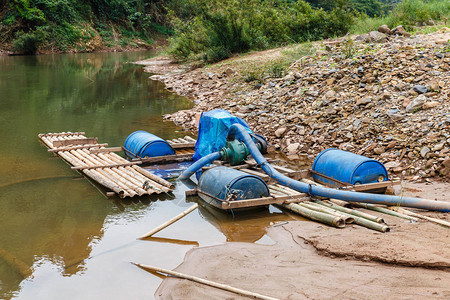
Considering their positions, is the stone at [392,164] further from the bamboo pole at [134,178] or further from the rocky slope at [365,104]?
the bamboo pole at [134,178]

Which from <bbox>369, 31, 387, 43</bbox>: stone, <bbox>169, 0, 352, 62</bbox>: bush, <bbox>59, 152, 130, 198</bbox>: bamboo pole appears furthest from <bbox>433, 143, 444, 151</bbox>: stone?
<bbox>169, 0, 352, 62</bbox>: bush

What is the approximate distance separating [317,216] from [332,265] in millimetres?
1275

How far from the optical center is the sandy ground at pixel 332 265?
12.8 feet

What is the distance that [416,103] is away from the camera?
27.5ft

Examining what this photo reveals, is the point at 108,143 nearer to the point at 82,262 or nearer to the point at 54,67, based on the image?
the point at 82,262

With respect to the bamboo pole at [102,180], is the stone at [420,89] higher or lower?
higher

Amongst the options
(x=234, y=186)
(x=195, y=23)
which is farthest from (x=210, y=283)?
(x=195, y=23)

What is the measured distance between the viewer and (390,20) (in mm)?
16594

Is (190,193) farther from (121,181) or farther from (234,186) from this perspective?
(121,181)

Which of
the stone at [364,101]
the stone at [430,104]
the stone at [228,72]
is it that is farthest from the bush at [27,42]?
the stone at [430,104]

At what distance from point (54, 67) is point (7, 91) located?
874cm

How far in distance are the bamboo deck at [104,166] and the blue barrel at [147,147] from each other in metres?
0.28

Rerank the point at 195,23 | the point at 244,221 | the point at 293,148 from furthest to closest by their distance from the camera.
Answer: the point at 195,23 → the point at 293,148 → the point at 244,221

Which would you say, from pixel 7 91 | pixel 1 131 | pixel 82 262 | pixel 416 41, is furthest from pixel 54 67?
pixel 82 262
